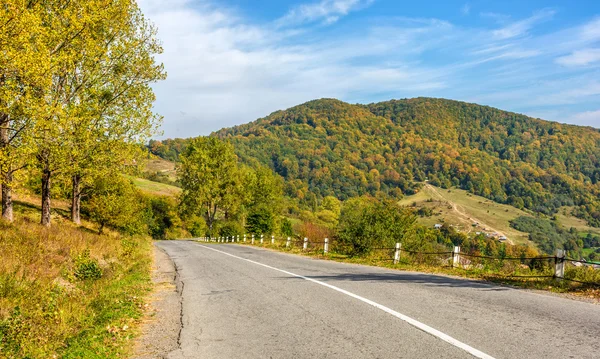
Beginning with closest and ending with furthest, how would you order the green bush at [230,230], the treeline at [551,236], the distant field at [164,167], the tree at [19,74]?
the tree at [19,74], the green bush at [230,230], the treeline at [551,236], the distant field at [164,167]

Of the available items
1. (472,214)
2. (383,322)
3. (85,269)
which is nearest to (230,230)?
(85,269)

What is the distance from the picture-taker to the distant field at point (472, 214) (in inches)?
5758

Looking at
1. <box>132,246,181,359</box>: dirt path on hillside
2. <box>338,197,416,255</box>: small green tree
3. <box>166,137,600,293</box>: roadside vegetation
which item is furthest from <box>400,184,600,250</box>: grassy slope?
<box>132,246,181,359</box>: dirt path on hillside

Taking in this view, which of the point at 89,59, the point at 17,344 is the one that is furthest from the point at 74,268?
the point at 89,59

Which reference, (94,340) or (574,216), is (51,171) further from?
(574,216)

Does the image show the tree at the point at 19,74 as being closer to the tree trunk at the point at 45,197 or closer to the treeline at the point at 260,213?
the tree trunk at the point at 45,197

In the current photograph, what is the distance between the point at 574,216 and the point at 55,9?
206 meters

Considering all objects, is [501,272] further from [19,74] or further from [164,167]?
[164,167]

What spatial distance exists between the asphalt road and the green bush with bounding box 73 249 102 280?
408cm

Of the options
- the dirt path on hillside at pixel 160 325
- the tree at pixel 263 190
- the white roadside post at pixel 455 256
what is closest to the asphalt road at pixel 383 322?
the dirt path on hillside at pixel 160 325

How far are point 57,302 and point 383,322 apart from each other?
20.8 feet

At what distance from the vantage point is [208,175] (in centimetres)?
5662

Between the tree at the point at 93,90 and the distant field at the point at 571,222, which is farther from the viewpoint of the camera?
the distant field at the point at 571,222

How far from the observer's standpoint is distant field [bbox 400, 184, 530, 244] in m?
146
